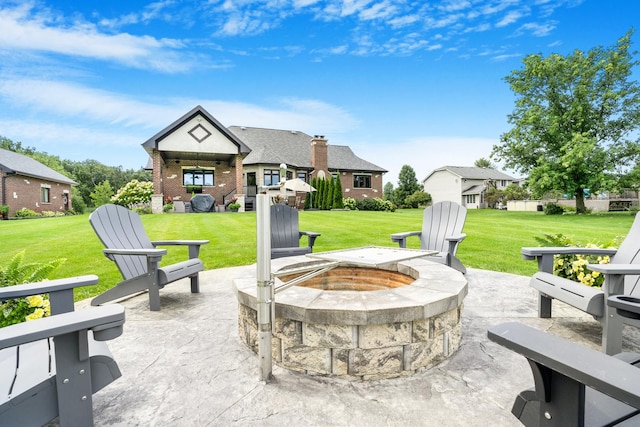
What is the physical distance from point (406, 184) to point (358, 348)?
35416 mm

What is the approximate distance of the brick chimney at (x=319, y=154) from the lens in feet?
76.8

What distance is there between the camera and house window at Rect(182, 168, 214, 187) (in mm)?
20359

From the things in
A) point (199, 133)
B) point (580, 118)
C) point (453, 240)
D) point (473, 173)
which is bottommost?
point (453, 240)

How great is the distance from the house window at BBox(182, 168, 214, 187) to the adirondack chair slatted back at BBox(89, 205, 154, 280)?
57.4ft

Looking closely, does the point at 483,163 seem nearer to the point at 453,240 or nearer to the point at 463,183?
the point at 463,183

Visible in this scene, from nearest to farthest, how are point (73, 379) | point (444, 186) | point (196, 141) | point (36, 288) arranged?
point (73, 379), point (36, 288), point (196, 141), point (444, 186)

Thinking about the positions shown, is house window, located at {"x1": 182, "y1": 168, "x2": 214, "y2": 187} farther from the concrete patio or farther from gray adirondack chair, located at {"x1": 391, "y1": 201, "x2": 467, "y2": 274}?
the concrete patio

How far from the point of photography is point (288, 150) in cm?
2442

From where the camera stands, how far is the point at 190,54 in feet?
48.0

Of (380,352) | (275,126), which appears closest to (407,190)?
(275,126)

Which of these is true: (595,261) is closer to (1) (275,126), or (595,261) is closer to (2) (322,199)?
(2) (322,199)

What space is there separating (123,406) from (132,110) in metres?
26.4

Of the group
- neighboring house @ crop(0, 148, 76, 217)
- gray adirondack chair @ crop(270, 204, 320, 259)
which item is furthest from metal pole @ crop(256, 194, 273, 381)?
neighboring house @ crop(0, 148, 76, 217)

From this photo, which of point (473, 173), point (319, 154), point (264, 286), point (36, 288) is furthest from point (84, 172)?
point (264, 286)
